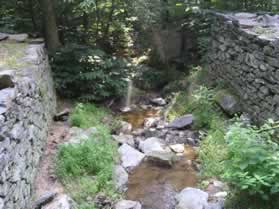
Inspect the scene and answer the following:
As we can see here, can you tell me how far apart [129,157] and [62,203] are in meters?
1.68

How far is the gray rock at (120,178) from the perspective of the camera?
14.9 feet

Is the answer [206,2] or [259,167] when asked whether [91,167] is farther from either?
[206,2]

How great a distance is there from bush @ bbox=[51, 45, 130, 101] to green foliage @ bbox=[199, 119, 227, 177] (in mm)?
2334

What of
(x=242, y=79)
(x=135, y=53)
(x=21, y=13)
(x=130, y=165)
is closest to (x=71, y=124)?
(x=130, y=165)

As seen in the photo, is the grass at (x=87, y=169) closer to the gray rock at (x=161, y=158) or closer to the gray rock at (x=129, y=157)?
the gray rock at (x=129, y=157)

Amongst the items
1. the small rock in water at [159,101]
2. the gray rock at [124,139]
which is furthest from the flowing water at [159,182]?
the small rock in water at [159,101]

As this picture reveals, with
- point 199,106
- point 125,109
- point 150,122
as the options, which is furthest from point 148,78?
point 199,106

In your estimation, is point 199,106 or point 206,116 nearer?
point 206,116

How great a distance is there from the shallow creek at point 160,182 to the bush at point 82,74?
240 cm

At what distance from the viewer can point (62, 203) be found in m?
3.83

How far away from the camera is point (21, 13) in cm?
809

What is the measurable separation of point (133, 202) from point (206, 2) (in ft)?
20.8

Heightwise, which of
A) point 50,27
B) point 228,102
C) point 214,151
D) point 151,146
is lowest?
point 151,146

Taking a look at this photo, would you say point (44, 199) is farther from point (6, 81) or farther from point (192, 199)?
point (192, 199)
